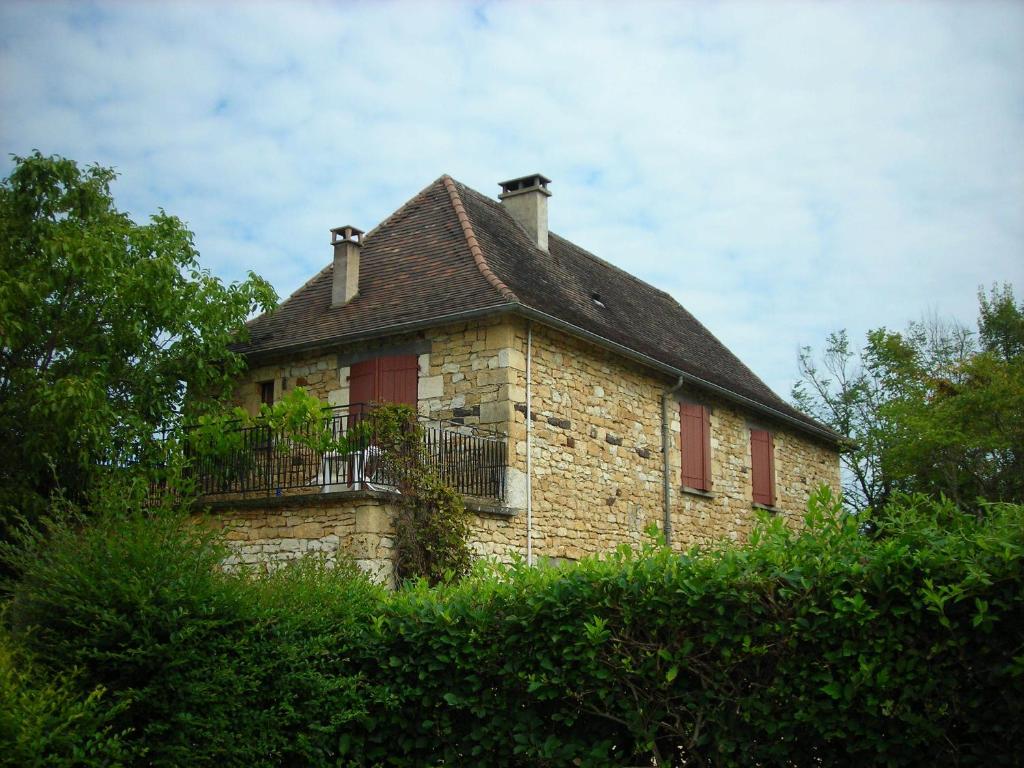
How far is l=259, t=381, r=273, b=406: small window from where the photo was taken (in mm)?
15695

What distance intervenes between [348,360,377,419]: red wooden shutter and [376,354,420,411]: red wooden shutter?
0.29 feet

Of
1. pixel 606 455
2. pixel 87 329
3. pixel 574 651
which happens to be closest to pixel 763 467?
pixel 606 455

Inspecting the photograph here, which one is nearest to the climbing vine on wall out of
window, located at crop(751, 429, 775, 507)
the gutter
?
the gutter

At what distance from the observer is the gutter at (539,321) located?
13062 millimetres

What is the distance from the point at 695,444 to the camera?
54.1ft

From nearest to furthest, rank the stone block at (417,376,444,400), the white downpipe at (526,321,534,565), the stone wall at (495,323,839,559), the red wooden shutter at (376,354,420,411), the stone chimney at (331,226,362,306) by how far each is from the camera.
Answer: the white downpipe at (526,321,534,565), the stone wall at (495,323,839,559), the stone block at (417,376,444,400), the red wooden shutter at (376,354,420,411), the stone chimney at (331,226,362,306)

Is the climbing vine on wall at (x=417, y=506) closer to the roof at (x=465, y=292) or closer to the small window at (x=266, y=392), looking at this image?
the roof at (x=465, y=292)

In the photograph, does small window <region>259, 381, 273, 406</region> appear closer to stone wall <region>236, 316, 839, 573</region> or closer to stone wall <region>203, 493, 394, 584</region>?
stone wall <region>236, 316, 839, 573</region>

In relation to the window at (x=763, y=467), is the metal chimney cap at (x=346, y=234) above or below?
above

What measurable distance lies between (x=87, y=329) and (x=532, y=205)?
7209 mm

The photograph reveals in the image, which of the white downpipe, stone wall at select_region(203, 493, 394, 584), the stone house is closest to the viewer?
stone wall at select_region(203, 493, 394, 584)

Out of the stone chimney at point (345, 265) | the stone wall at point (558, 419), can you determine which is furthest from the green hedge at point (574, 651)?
the stone chimney at point (345, 265)

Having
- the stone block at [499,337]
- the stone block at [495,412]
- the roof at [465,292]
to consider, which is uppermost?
the roof at [465,292]

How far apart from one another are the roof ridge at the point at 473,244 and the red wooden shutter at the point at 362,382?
6.35 feet
